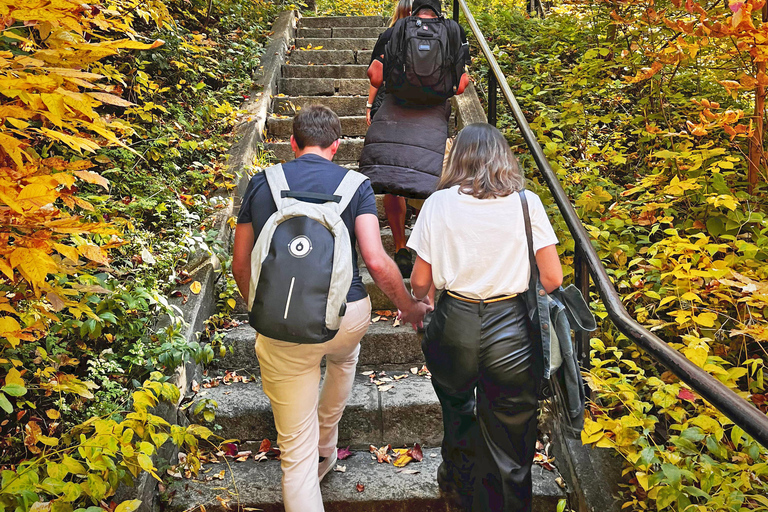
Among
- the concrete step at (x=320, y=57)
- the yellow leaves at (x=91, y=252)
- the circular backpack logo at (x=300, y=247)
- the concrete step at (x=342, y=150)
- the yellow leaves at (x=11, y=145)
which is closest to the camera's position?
the yellow leaves at (x=11, y=145)

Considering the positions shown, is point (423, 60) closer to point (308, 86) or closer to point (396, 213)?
point (396, 213)

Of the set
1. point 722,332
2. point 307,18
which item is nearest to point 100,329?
point 722,332

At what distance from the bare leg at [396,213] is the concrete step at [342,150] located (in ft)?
4.73

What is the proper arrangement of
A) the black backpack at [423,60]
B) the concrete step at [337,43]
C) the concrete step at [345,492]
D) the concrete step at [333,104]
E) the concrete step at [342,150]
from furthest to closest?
the concrete step at [337,43]
the concrete step at [333,104]
the concrete step at [342,150]
the black backpack at [423,60]
the concrete step at [345,492]

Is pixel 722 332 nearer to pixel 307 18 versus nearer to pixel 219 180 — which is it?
pixel 219 180

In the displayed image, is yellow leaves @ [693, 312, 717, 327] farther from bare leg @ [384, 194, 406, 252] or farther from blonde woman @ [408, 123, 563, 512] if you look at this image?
bare leg @ [384, 194, 406, 252]

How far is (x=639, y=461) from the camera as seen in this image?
2.01 meters

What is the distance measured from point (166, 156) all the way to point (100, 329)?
1.86 m

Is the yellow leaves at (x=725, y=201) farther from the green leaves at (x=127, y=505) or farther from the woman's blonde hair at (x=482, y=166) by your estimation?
the green leaves at (x=127, y=505)

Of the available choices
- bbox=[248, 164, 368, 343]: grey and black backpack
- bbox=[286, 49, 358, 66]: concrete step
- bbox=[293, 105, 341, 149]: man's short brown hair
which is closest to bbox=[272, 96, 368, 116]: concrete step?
bbox=[286, 49, 358, 66]: concrete step

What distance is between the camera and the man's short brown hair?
2.29 m

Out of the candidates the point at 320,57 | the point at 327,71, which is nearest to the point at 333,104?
the point at 327,71

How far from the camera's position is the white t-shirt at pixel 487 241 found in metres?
2.04

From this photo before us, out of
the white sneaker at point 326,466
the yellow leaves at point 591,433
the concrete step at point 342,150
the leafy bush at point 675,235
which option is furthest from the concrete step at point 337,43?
the yellow leaves at point 591,433
